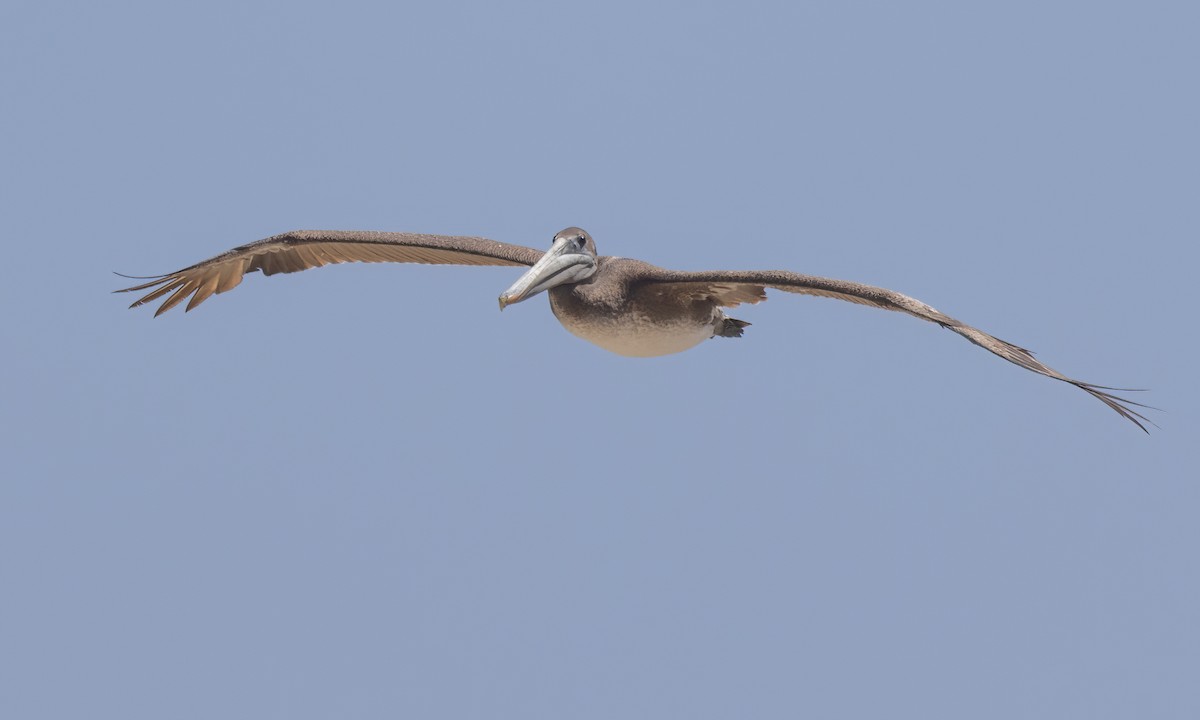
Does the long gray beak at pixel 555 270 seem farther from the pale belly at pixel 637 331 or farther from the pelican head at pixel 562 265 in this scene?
the pale belly at pixel 637 331

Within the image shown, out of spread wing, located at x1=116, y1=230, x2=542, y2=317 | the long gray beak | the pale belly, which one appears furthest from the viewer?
spread wing, located at x1=116, y1=230, x2=542, y2=317

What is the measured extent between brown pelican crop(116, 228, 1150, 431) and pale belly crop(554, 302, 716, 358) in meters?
0.01

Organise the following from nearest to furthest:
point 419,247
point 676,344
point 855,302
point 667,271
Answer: point 855,302, point 667,271, point 676,344, point 419,247

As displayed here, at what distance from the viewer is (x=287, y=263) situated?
1684 centimetres

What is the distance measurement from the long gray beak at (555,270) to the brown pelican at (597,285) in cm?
1

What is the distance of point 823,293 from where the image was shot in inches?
520

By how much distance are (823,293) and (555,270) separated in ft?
8.26


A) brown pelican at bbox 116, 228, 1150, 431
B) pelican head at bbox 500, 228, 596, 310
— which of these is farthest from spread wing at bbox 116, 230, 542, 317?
pelican head at bbox 500, 228, 596, 310

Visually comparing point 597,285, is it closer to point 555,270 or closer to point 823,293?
point 555,270

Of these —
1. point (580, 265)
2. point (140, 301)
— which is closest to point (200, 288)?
point (140, 301)

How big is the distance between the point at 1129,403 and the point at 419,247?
295 inches

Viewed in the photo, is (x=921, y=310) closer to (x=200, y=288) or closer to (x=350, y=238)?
(x=350, y=238)

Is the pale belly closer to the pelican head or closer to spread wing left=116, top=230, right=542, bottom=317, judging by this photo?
the pelican head

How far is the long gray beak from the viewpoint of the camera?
14.0 metres
